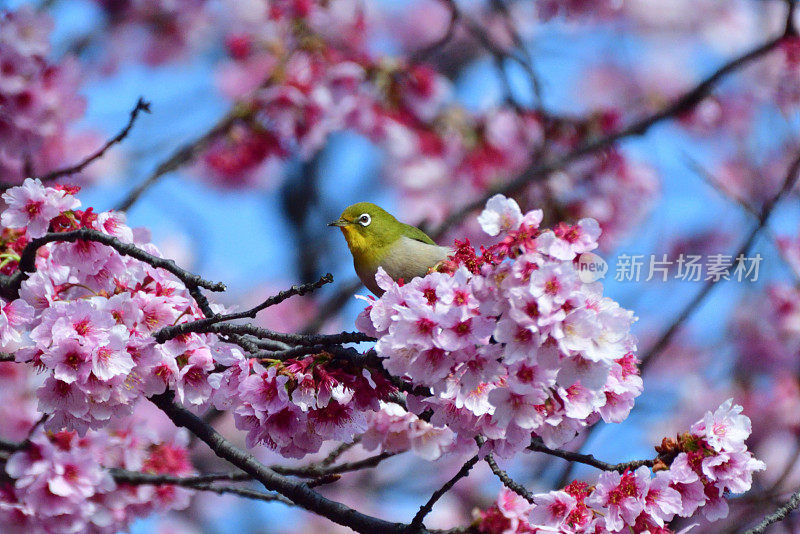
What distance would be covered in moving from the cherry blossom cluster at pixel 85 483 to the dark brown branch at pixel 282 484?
2.38 ft

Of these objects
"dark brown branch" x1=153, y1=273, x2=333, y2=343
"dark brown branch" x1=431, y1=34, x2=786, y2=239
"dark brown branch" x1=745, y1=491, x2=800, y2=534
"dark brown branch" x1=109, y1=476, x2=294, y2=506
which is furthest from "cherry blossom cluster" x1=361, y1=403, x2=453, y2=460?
"dark brown branch" x1=431, y1=34, x2=786, y2=239

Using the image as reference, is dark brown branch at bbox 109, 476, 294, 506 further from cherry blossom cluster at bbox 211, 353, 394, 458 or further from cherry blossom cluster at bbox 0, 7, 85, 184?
cherry blossom cluster at bbox 0, 7, 85, 184

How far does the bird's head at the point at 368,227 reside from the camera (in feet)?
10.4

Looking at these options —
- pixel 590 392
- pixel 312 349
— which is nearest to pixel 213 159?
pixel 312 349

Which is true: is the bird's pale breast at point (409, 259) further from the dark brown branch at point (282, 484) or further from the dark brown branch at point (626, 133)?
the dark brown branch at point (626, 133)

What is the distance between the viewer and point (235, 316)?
2115 mm

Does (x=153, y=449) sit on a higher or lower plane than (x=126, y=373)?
higher

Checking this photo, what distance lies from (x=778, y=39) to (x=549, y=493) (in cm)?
361

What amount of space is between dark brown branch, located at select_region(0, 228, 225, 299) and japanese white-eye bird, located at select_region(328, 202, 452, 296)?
35.6 inches

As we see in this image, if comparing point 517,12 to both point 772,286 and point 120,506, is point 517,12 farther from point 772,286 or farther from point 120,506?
point 120,506

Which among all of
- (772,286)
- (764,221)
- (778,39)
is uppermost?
(778,39)

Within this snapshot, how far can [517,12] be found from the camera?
1029cm

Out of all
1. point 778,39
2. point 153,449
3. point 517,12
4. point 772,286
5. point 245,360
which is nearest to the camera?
point 245,360

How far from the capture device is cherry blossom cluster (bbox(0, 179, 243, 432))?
228cm
